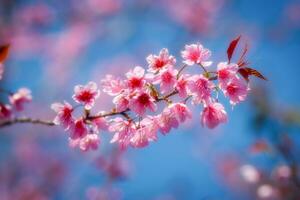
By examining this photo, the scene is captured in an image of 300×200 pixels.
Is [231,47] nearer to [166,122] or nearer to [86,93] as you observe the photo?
[166,122]

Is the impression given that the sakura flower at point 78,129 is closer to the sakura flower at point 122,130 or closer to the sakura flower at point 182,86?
the sakura flower at point 122,130

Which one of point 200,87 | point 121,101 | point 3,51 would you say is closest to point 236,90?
point 200,87

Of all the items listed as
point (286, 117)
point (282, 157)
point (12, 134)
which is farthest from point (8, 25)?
point (282, 157)

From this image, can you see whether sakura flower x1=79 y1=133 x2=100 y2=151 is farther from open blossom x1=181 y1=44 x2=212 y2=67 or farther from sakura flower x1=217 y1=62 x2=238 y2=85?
sakura flower x1=217 y1=62 x2=238 y2=85

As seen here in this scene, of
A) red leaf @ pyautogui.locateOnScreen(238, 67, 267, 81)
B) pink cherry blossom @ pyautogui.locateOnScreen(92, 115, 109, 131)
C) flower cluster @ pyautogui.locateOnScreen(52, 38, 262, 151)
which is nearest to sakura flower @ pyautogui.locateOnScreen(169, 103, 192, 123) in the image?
flower cluster @ pyautogui.locateOnScreen(52, 38, 262, 151)

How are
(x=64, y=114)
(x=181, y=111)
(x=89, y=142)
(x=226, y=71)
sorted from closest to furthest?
(x=226, y=71)
(x=181, y=111)
(x=64, y=114)
(x=89, y=142)
